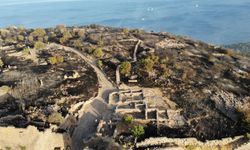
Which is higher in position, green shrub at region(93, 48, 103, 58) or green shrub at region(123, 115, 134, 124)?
green shrub at region(93, 48, 103, 58)

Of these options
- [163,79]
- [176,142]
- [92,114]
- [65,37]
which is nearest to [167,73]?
[163,79]

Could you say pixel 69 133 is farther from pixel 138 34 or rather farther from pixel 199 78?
pixel 138 34

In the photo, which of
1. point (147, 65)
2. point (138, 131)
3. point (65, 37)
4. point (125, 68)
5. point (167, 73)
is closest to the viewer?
point (138, 131)

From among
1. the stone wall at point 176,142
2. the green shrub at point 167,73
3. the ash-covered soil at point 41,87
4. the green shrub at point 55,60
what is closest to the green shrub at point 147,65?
the green shrub at point 167,73

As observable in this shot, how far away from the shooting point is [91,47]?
66062 mm

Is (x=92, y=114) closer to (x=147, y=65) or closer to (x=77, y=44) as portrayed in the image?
(x=147, y=65)

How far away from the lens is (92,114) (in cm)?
4175

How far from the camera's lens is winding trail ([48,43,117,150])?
123 ft

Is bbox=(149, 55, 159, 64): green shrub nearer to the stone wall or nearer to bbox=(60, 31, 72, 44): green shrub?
the stone wall

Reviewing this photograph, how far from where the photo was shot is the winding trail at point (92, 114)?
123 ft

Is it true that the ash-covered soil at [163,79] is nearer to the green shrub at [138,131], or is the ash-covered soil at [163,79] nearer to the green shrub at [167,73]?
the green shrub at [167,73]

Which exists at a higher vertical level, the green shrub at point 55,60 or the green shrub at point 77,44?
the green shrub at point 77,44

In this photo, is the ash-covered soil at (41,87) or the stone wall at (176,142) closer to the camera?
the stone wall at (176,142)

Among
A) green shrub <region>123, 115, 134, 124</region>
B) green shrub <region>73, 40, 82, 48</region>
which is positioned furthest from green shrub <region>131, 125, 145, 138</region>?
green shrub <region>73, 40, 82, 48</region>
